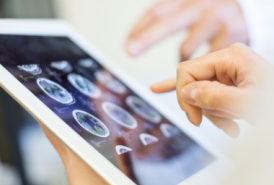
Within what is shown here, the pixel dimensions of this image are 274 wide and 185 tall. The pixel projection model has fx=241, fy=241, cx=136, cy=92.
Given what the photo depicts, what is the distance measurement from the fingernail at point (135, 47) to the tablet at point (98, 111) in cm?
5

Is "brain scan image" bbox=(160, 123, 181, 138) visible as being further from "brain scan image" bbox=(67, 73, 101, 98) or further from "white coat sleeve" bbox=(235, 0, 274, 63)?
"white coat sleeve" bbox=(235, 0, 274, 63)

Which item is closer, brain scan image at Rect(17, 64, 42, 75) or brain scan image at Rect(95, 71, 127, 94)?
brain scan image at Rect(17, 64, 42, 75)

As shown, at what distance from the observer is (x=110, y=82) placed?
0.51 m

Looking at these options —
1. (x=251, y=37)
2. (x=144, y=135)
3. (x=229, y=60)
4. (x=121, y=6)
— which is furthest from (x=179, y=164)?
(x=121, y=6)

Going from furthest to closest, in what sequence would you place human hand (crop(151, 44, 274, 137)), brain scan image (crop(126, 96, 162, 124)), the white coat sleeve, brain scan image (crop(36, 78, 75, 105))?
1. the white coat sleeve
2. brain scan image (crop(126, 96, 162, 124))
3. brain scan image (crop(36, 78, 75, 105))
4. human hand (crop(151, 44, 274, 137))

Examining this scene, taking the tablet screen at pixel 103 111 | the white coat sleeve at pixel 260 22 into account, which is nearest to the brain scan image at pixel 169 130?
the tablet screen at pixel 103 111

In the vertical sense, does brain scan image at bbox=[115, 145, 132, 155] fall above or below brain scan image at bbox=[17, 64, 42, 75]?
below

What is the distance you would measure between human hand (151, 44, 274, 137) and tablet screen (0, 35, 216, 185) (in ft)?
0.34

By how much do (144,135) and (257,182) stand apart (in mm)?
240

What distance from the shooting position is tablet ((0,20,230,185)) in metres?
0.31

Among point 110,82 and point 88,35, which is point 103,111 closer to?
point 110,82

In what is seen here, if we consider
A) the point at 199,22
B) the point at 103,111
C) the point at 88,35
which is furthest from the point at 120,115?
the point at 88,35


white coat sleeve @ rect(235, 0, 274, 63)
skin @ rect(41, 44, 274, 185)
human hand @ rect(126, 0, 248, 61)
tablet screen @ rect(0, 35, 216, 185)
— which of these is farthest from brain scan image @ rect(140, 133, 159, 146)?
white coat sleeve @ rect(235, 0, 274, 63)

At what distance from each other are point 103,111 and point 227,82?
199 millimetres
